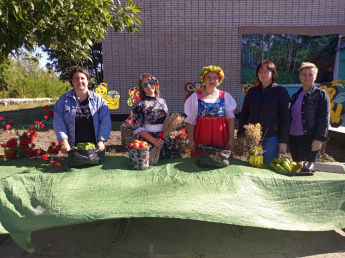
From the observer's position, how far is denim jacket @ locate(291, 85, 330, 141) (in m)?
2.67

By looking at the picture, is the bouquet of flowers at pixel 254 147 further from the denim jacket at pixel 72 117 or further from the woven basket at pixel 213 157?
the denim jacket at pixel 72 117

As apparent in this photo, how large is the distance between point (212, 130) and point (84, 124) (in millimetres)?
1267

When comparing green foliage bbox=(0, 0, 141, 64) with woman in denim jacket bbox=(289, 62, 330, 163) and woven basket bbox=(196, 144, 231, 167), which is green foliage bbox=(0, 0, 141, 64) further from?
woman in denim jacket bbox=(289, 62, 330, 163)

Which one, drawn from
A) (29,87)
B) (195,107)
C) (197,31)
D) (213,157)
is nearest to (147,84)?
(195,107)

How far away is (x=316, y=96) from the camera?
→ 2703 millimetres

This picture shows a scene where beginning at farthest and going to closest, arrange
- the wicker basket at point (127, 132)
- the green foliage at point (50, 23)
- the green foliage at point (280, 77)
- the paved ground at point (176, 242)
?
the green foliage at point (280, 77) < the wicker basket at point (127, 132) < the green foliage at point (50, 23) < the paved ground at point (176, 242)

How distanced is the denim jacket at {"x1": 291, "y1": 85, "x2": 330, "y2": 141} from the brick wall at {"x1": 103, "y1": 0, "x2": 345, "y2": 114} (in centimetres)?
613

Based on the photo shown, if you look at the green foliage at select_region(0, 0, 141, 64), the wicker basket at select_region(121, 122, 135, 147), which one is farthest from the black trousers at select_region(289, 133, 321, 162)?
the wicker basket at select_region(121, 122, 135, 147)

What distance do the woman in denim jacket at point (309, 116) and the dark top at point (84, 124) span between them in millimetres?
2080

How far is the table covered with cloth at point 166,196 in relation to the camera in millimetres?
1953

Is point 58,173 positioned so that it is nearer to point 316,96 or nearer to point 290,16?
point 316,96

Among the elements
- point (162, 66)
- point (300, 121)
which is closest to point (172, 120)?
point (300, 121)

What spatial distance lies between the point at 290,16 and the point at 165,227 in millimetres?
8099

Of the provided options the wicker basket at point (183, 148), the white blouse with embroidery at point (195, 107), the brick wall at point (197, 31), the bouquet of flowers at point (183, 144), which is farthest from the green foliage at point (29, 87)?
the white blouse with embroidery at point (195, 107)
